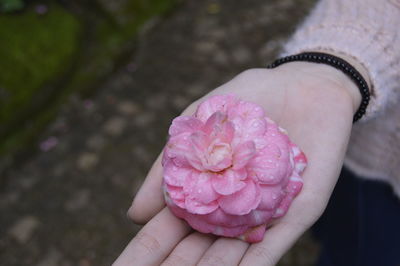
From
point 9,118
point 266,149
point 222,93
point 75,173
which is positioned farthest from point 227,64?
point 266,149

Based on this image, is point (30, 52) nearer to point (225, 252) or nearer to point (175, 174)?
point (175, 174)

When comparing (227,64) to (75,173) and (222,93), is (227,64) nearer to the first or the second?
(75,173)

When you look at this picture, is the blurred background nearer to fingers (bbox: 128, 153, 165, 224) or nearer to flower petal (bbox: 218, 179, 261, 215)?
fingers (bbox: 128, 153, 165, 224)

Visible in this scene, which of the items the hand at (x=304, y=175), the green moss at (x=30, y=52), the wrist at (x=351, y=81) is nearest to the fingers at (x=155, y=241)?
the hand at (x=304, y=175)

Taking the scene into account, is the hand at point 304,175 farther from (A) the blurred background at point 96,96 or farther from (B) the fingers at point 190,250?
(A) the blurred background at point 96,96

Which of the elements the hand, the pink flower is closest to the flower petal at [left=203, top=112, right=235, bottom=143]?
the pink flower
